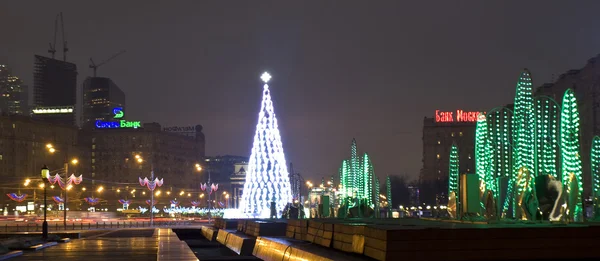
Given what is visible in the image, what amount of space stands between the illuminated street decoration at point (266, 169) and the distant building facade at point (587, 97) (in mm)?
40944

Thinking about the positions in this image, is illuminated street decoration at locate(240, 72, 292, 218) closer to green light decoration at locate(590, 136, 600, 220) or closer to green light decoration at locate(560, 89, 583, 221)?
green light decoration at locate(590, 136, 600, 220)

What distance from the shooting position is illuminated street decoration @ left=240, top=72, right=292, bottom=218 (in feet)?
323

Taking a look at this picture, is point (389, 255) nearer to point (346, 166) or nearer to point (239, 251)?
point (239, 251)

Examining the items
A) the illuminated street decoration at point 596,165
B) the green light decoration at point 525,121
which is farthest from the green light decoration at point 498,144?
the illuminated street decoration at point 596,165

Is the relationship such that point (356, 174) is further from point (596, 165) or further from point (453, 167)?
point (596, 165)

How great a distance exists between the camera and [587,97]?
410ft

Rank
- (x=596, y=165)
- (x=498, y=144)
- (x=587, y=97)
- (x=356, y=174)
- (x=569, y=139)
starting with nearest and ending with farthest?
(x=569, y=139) → (x=596, y=165) → (x=498, y=144) → (x=356, y=174) → (x=587, y=97)

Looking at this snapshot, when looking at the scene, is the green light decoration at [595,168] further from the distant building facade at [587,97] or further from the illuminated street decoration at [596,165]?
the distant building facade at [587,97]

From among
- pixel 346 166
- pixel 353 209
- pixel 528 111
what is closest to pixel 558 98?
pixel 346 166

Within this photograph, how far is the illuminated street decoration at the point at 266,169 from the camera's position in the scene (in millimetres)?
98562

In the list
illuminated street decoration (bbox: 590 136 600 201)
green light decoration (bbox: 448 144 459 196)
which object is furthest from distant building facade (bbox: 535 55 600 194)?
illuminated street decoration (bbox: 590 136 600 201)

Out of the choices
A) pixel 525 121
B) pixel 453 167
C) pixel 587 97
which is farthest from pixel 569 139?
pixel 587 97

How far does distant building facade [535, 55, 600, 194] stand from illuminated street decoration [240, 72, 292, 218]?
40944 mm

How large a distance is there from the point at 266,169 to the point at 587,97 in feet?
157
